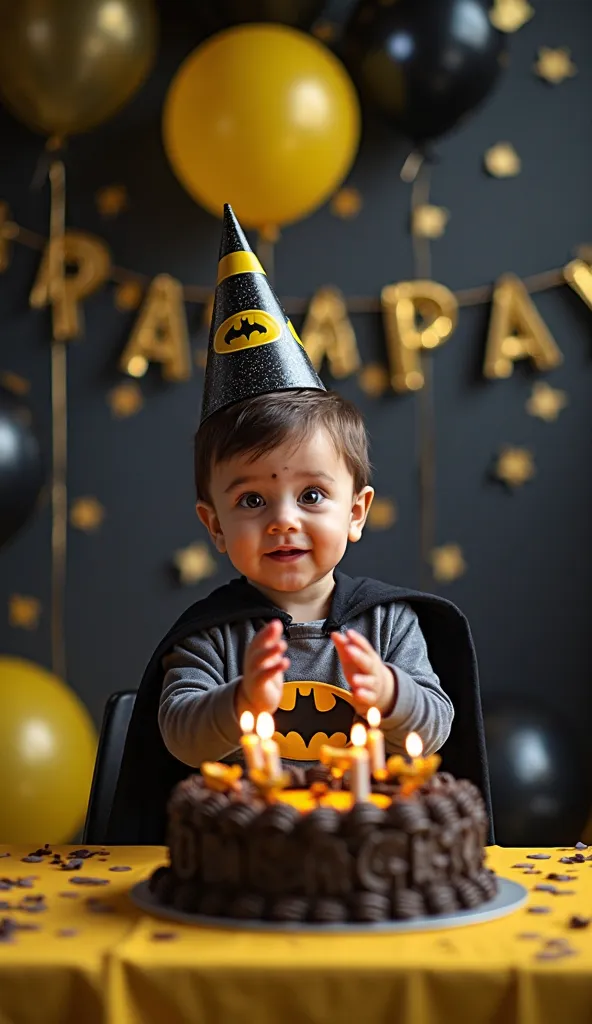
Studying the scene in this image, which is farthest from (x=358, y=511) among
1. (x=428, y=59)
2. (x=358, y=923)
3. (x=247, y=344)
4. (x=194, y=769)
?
(x=428, y=59)

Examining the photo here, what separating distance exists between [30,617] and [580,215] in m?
1.87

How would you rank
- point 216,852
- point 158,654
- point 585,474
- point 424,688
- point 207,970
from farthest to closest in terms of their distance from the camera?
1. point 585,474
2. point 158,654
3. point 424,688
4. point 216,852
5. point 207,970

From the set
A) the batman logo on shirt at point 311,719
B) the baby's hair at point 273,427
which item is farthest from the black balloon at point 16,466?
the batman logo on shirt at point 311,719

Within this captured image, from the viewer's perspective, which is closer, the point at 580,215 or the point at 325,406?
the point at 325,406

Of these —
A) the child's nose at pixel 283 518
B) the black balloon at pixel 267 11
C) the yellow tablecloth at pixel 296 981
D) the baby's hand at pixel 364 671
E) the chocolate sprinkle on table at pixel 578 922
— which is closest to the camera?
the yellow tablecloth at pixel 296 981

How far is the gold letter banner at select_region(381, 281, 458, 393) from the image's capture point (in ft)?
11.3

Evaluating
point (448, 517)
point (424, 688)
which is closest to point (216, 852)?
point (424, 688)

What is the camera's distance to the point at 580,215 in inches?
137

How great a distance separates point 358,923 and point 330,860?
5cm

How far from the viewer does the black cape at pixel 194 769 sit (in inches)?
64.6

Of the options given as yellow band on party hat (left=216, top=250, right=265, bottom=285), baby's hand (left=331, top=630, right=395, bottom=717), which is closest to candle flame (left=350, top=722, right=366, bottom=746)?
baby's hand (left=331, top=630, right=395, bottom=717)

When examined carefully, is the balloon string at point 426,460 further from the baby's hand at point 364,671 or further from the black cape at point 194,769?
the baby's hand at point 364,671

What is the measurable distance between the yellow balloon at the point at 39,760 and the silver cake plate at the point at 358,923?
1.75 m

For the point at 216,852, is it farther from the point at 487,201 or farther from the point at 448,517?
the point at 487,201
